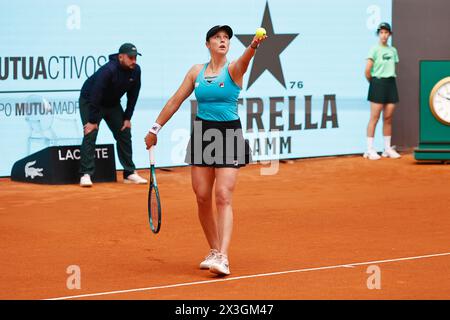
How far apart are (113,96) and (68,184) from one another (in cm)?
133

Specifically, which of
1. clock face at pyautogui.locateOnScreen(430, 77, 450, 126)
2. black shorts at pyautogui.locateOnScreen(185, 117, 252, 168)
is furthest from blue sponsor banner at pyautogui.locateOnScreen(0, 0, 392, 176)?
black shorts at pyautogui.locateOnScreen(185, 117, 252, 168)

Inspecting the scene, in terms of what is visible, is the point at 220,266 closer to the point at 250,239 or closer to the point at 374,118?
the point at 250,239

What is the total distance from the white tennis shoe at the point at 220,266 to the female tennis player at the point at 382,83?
381 inches

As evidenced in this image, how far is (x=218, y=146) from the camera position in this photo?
821 cm

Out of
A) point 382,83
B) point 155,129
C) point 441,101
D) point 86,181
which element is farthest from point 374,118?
point 155,129

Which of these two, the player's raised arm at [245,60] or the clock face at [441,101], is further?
the clock face at [441,101]

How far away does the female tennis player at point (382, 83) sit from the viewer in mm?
17234

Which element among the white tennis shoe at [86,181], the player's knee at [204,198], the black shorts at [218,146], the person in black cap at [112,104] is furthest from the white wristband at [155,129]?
the white tennis shoe at [86,181]

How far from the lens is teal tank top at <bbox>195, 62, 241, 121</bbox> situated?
8234 mm

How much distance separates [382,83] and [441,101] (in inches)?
49.5

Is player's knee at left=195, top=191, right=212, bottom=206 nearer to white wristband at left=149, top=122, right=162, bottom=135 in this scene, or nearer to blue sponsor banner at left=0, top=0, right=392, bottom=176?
white wristband at left=149, top=122, right=162, bottom=135

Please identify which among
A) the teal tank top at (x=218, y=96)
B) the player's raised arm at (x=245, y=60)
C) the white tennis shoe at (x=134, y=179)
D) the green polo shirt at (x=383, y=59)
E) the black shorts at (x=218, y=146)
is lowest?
the white tennis shoe at (x=134, y=179)

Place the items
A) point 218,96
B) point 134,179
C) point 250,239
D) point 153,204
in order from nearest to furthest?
1. point 218,96
2. point 153,204
3. point 250,239
4. point 134,179

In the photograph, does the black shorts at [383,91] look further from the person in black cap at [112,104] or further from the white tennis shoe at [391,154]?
the person in black cap at [112,104]
